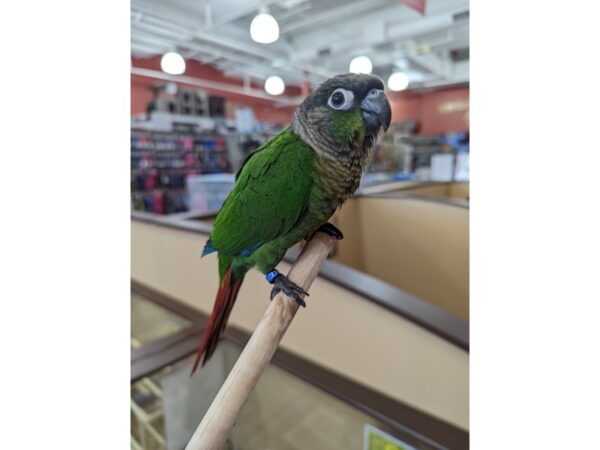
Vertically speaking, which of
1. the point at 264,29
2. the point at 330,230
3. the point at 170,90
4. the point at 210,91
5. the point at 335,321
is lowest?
the point at 335,321

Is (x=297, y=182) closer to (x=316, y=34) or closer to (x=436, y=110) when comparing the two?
(x=316, y=34)

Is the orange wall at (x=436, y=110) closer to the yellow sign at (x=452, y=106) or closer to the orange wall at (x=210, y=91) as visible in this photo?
the yellow sign at (x=452, y=106)

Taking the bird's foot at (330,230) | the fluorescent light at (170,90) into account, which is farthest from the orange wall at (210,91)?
the bird's foot at (330,230)

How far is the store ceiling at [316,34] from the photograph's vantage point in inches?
124

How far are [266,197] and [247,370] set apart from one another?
15 cm

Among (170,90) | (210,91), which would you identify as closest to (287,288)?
(170,90)

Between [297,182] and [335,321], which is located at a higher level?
[297,182]

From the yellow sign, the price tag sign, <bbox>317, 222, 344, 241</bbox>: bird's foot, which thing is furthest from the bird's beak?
the yellow sign

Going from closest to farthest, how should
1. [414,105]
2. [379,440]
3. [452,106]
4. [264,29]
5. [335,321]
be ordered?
[379,440] → [335,321] → [264,29] → [452,106] → [414,105]

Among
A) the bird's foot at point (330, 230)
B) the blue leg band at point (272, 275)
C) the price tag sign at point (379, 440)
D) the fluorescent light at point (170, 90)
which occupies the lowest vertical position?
the price tag sign at point (379, 440)

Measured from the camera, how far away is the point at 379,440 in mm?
889
